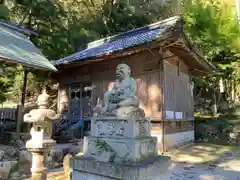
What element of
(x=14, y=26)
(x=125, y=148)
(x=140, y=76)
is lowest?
(x=125, y=148)

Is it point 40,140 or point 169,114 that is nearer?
point 40,140

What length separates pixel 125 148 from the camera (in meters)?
3.43

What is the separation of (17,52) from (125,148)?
21.6 feet

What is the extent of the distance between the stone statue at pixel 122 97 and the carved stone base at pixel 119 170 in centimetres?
79

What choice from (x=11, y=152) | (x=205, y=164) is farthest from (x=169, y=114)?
(x=11, y=152)

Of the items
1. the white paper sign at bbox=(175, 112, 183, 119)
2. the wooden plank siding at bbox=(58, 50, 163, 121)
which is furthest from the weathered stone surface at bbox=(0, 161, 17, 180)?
the white paper sign at bbox=(175, 112, 183, 119)

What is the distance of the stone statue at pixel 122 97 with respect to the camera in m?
3.63

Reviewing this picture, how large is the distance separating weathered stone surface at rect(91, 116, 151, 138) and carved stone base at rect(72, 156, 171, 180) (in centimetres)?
44

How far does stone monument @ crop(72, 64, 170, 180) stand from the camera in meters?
3.34

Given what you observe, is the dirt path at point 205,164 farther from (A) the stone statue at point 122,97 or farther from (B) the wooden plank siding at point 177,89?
(A) the stone statue at point 122,97

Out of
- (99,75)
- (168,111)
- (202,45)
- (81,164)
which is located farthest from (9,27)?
(202,45)

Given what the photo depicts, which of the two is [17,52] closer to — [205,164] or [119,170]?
[119,170]

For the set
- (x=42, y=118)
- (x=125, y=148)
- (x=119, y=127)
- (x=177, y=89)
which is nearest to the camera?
(x=125, y=148)

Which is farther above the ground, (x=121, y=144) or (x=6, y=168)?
(x=121, y=144)
